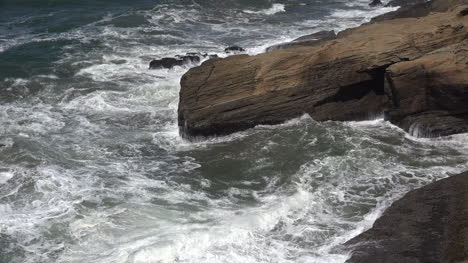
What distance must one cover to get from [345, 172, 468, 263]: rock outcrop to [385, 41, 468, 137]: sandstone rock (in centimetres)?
365

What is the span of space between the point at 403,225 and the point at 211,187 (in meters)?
5.15

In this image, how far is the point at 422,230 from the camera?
11727 millimetres

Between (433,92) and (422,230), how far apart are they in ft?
20.4

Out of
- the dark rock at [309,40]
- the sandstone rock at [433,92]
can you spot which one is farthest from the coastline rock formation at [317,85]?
the dark rock at [309,40]

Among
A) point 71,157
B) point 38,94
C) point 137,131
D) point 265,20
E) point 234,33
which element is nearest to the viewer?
point 71,157

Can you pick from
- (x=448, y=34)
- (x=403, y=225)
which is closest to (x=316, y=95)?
(x=448, y=34)

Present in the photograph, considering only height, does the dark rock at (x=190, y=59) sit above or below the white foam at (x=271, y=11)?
below

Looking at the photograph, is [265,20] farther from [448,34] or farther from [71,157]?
[71,157]

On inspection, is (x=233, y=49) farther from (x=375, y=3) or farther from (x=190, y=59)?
(x=375, y=3)

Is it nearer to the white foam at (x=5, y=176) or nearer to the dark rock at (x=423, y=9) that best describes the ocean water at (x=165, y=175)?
the white foam at (x=5, y=176)

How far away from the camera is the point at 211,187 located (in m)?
15.4

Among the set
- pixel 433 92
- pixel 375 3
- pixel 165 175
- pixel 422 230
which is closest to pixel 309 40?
pixel 433 92

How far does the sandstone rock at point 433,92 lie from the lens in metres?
16.5

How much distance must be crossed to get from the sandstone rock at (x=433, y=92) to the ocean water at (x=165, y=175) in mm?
456
